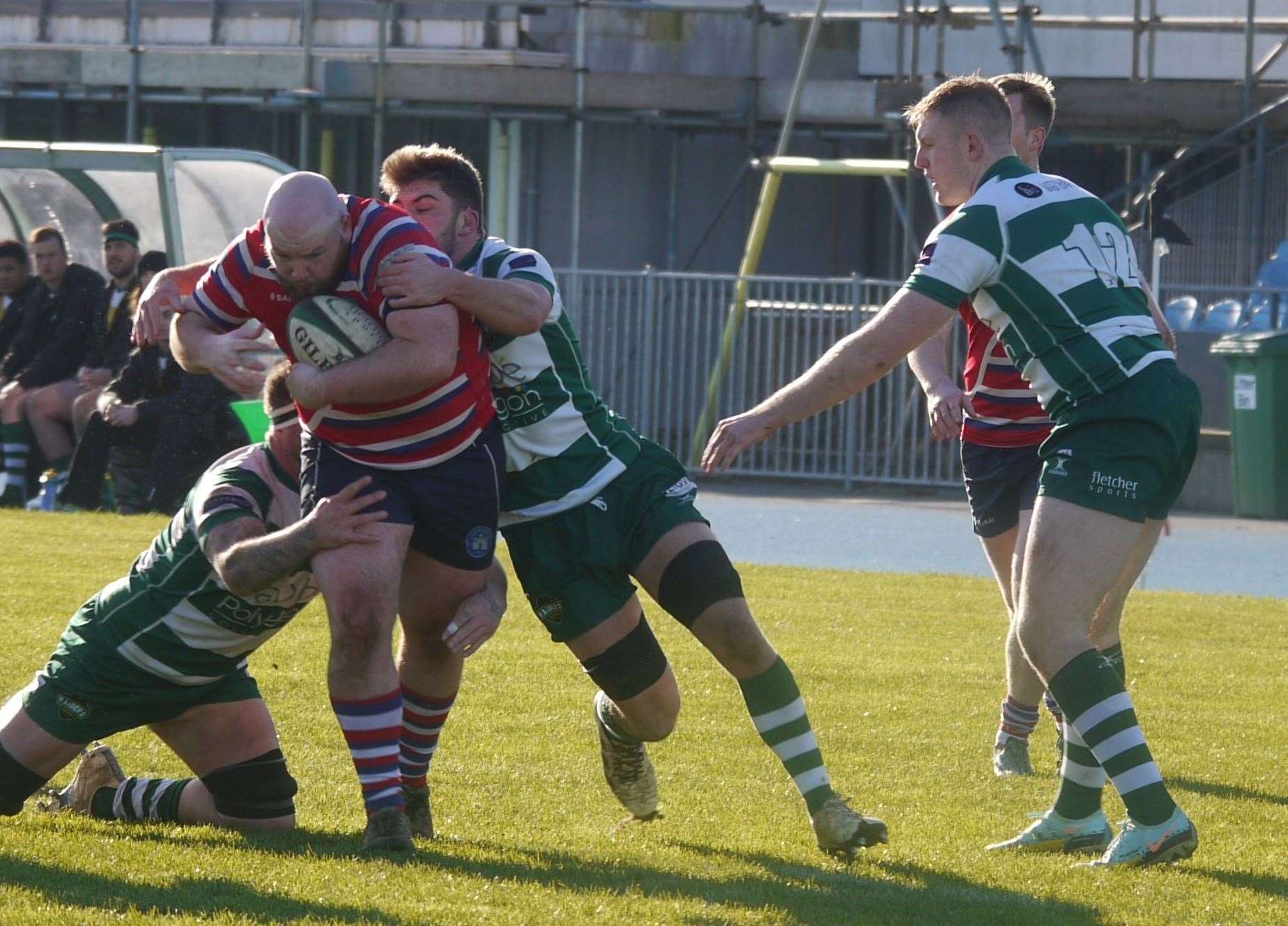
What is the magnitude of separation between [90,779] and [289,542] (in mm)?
1303

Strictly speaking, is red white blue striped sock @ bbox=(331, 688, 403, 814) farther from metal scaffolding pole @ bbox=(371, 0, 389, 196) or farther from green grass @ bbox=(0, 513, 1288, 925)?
metal scaffolding pole @ bbox=(371, 0, 389, 196)

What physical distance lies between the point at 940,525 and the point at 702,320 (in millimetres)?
3994

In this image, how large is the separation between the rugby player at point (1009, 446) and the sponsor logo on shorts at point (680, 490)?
3.94 feet

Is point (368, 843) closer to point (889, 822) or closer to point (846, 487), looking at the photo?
point (889, 822)

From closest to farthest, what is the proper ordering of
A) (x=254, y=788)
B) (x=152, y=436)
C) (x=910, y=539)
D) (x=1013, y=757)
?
1. (x=254, y=788)
2. (x=1013, y=757)
3. (x=152, y=436)
4. (x=910, y=539)

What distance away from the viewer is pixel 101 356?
14.6 meters

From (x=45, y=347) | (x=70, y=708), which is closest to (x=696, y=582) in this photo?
(x=70, y=708)

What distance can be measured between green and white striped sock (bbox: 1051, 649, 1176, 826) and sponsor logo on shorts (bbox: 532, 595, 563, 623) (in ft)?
4.62

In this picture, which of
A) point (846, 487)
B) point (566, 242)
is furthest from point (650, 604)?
point (566, 242)

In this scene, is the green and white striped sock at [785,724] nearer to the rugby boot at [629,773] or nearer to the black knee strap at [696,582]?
the black knee strap at [696,582]

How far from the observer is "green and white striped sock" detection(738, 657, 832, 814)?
5316 millimetres

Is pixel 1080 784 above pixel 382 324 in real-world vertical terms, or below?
below

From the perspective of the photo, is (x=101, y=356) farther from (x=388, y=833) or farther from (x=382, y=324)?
(x=388, y=833)

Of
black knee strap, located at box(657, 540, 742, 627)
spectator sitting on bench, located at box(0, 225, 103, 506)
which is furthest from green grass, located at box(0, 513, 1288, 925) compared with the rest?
spectator sitting on bench, located at box(0, 225, 103, 506)
